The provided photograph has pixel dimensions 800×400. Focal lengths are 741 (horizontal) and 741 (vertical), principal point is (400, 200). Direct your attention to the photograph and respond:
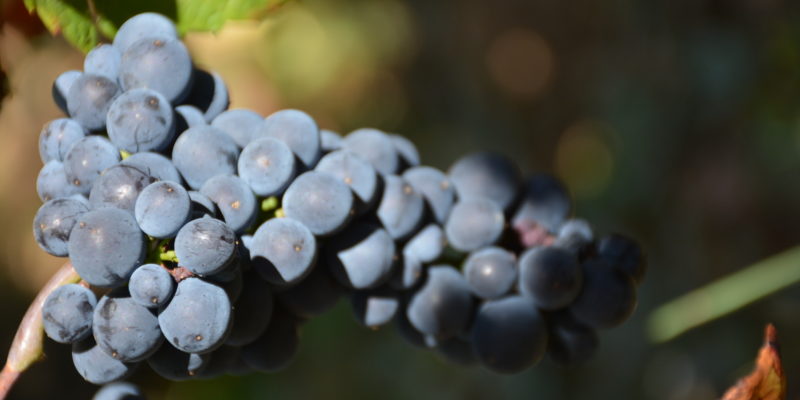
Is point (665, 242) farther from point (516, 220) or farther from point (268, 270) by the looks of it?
point (268, 270)

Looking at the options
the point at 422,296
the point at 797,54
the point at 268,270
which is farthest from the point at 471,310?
the point at 797,54

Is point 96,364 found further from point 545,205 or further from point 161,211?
point 545,205

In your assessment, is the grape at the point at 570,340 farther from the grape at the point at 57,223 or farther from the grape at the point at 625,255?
the grape at the point at 57,223

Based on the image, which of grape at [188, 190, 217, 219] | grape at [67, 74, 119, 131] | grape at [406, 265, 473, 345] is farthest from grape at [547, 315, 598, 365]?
grape at [67, 74, 119, 131]

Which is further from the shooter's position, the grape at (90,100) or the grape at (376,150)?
the grape at (376,150)

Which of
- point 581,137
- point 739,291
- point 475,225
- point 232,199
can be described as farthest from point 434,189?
point 581,137

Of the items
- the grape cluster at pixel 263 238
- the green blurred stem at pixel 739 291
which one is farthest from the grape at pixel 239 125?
the green blurred stem at pixel 739 291

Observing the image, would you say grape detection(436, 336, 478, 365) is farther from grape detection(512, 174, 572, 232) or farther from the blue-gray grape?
the blue-gray grape
